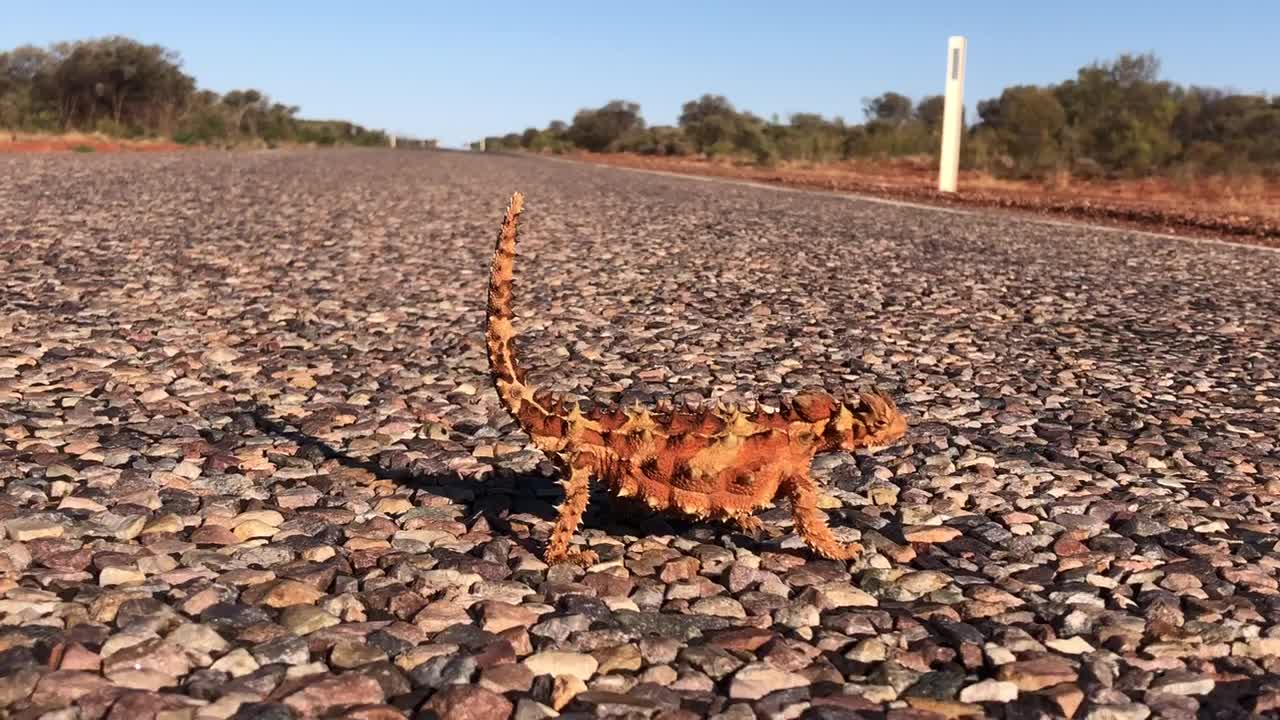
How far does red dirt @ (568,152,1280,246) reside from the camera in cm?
1839

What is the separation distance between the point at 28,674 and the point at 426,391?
129 inches

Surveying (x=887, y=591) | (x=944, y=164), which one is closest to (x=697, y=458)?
(x=887, y=591)

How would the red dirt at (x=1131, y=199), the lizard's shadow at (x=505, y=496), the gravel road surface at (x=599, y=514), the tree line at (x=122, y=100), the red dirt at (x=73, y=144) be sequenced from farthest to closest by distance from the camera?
1. the tree line at (x=122, y=100)
2. the red dirt at (x=73, y=144)
3. the red dirt at (x=1131, y=199)
4. the lizard's shadow at (x=505, y=496)
5. the gravel road surface at (x=599, y=514)

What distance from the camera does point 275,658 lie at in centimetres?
275

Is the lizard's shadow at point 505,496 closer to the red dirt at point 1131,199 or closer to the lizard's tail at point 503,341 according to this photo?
the lizard's tail at point 503,341

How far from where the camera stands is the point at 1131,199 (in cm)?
2864

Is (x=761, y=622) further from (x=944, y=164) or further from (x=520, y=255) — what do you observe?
(x=944, y=164)

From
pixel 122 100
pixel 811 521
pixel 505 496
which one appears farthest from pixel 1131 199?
pixel 122 100

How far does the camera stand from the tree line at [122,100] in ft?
168

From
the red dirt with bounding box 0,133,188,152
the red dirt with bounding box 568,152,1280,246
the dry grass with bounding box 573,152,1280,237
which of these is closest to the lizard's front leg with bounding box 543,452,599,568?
the red dirt with bounding box 568,152,1280,246

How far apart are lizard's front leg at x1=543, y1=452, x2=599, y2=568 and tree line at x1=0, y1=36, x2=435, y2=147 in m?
50.4

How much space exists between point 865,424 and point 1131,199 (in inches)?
1110

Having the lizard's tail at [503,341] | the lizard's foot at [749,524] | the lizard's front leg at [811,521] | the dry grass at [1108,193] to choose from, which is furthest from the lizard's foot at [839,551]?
the dry grass at [1108,193]

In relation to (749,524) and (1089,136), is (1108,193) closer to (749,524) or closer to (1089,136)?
(1089,136)
